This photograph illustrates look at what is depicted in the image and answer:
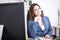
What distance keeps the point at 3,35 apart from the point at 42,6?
0.63m

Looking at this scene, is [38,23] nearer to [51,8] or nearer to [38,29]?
[38,29]

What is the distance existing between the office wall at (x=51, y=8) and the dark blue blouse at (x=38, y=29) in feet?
0.17

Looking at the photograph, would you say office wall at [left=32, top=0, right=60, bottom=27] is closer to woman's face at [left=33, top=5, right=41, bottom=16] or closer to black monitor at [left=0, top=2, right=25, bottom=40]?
woman's face at [left=33, top=5, right=41, bottom=16]

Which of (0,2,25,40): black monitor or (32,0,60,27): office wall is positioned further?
(32,0,60,27): office wall

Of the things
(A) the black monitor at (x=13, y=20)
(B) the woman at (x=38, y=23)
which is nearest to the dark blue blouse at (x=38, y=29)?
(B) the woman at (x=38, y=23)

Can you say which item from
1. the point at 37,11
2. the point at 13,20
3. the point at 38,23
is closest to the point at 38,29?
the point at 38,23

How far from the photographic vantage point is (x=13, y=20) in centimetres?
84

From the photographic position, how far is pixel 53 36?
4.19ft

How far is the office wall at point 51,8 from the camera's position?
127 cm

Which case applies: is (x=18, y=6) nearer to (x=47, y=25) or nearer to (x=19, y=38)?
(x=19, y=38)

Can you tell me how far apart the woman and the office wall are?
42 mm

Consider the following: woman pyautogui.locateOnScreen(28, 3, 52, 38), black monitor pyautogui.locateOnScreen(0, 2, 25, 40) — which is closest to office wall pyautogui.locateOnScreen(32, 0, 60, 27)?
woman pyautogui.locateOnScreen(28, 3, 52, 38)

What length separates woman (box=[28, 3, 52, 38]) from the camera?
1.29m

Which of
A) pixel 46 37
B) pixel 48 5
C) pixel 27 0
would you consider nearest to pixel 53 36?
pixel 46 37
